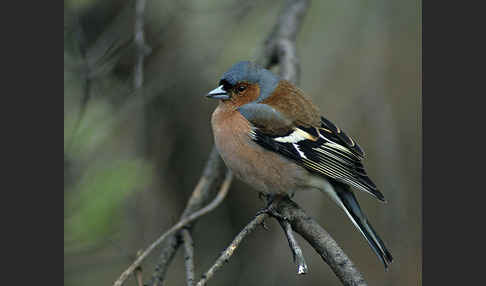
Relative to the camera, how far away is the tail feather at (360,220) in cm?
339

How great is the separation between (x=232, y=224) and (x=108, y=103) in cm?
249

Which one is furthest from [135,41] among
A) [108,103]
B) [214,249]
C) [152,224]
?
[214,249]

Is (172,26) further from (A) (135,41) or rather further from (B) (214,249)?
(B) (214,249)

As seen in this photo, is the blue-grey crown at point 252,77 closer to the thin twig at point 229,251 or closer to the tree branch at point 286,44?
the tree branch at point 286,44

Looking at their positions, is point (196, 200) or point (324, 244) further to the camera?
point (196, 200)

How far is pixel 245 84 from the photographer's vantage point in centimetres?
420

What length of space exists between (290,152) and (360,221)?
701 mm

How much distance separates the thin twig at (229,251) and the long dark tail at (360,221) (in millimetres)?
802

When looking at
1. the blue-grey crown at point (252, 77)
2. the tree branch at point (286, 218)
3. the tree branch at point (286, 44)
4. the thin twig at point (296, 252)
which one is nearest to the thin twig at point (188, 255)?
the tree branch at point (286, 218)

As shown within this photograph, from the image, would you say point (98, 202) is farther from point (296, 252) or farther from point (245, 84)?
point (245, 84)

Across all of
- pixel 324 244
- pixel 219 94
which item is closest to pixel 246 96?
pixel 219 94

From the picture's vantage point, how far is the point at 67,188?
10.7 feet

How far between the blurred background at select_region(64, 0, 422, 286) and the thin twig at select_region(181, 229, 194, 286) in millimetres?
613

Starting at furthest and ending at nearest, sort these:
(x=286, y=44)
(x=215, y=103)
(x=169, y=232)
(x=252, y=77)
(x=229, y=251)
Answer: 1. (x=215, y=103)
2. (x=286, y=44)
3. (x=252, y=77)
4. (x=169, y=232)
5. (x=229, y=251)
